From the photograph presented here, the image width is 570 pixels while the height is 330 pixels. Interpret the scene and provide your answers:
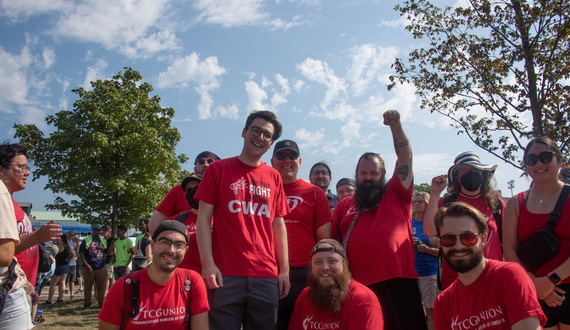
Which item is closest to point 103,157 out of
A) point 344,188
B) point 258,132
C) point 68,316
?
point 68,316

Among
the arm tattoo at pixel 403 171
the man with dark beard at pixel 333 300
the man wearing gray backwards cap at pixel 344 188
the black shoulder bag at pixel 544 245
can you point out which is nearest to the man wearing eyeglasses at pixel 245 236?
the man with dark beard at pixel 333 300

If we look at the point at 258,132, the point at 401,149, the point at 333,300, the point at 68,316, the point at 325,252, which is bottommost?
the point at 68,316

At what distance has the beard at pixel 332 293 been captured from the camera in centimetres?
322

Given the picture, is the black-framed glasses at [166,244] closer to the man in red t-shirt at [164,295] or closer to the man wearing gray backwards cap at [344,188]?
the man in red t-shirt at [164,295]

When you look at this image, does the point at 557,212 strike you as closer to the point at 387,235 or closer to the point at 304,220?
the point at 387,235

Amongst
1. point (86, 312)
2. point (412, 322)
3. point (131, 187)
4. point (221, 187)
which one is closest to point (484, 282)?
point (412, 322)

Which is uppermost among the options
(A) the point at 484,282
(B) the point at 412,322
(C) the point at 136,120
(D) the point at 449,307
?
(C) the point at 136,120

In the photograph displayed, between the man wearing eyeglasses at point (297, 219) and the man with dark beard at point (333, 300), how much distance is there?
1.36ft

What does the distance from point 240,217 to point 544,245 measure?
2446 millimetres

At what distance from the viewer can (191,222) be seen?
4043mm

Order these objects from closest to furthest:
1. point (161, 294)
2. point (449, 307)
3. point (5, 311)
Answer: point (449, 307)
point (5, 311)
point (161, 294)

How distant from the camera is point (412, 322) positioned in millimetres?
3428

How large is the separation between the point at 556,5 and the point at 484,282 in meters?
9.05

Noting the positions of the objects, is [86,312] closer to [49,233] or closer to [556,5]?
[49,233]
